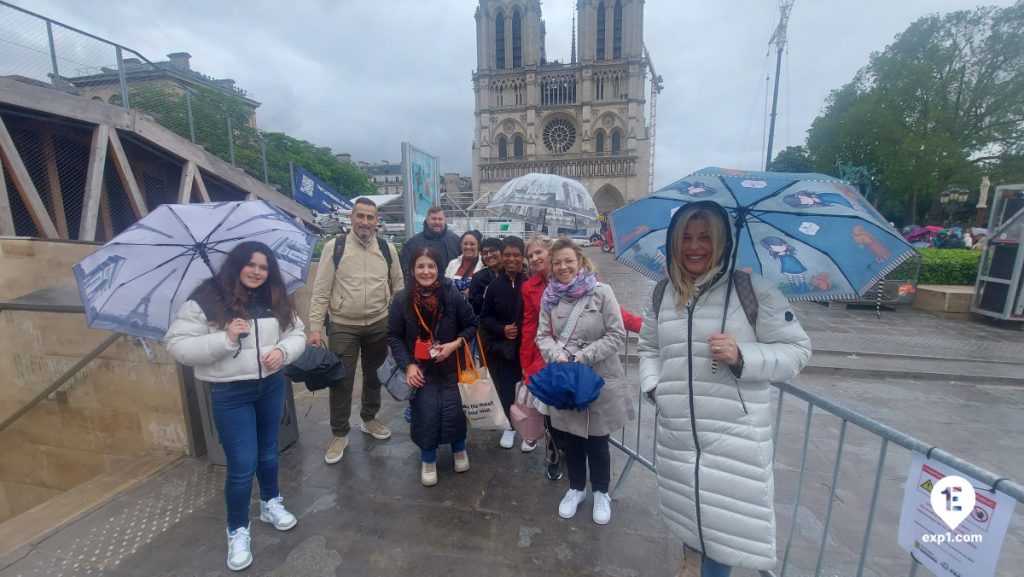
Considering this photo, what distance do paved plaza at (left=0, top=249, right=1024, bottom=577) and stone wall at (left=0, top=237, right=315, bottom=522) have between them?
73 centimetres

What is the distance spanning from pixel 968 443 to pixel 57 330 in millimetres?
8976

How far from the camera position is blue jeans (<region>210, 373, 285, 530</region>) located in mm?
2256

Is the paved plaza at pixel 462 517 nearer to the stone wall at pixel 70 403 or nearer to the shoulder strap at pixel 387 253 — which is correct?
the stone wall at pixel 70 403

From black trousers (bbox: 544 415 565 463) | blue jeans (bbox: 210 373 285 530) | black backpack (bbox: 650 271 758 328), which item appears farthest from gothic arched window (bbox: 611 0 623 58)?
blue jeans (bbox: 210 373 285 530)

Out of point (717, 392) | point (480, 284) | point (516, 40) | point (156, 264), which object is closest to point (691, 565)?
point (717, 392)

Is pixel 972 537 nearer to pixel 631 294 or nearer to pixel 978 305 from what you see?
pixel 631 294

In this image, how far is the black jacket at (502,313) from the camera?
3.27 meters

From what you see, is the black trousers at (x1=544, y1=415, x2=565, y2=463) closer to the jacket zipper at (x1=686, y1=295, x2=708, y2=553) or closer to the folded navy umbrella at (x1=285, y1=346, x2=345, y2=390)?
the jacket zipper at (x1=686, y1=295, x2=708, y2=553)

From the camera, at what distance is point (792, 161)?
39625 millimetres

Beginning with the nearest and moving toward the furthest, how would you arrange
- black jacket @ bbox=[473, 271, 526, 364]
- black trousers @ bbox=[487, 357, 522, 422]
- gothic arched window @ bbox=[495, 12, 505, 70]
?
black jacket @ bbox=[473, 271, 526, 364]
black trousers @ bbox=[487, 357, 522, 422]
gothic arched window @ bbox=[495, 12, 505, 70]

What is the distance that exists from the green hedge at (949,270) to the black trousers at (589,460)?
1152 cm

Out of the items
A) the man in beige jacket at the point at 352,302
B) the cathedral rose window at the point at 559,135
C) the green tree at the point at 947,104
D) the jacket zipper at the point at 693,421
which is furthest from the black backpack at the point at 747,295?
the cathedral rose window at the point at 559,135

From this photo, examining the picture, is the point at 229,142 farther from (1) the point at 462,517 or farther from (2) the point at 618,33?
(2) the point at 618,33

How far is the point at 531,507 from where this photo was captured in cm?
282
